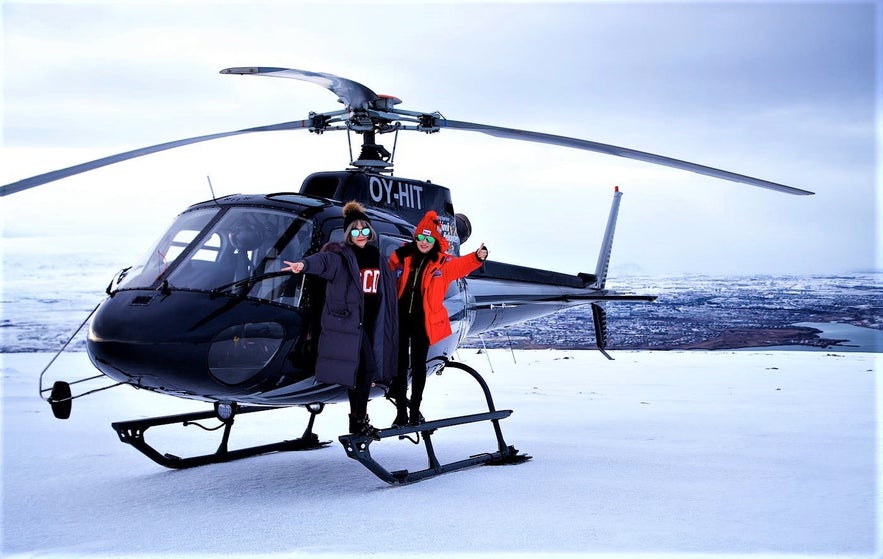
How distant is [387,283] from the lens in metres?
5.14

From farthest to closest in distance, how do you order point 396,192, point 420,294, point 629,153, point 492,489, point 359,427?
point 396,192 → point 629,153 → point 420,294 → point 492,489 → point 359,427

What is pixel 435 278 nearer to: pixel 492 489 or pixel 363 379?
pixel 363 379

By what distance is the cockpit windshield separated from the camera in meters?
4.71

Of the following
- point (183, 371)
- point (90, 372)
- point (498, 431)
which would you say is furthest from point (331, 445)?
point (90, 372)

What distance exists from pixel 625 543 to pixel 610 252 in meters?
6.13

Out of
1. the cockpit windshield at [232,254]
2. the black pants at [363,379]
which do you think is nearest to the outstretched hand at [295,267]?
the cockpit windshield at [232,254]

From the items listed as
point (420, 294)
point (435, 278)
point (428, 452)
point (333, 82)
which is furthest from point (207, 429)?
point (333, 82)

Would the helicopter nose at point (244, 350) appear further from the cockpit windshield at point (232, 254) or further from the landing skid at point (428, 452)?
the landing skid at point (428, 452)

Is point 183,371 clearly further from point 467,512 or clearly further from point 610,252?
point 610,252

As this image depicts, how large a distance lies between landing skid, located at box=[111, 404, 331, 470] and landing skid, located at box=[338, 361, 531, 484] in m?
0.62

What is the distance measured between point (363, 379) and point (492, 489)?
3.58ft

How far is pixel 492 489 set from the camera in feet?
17.2

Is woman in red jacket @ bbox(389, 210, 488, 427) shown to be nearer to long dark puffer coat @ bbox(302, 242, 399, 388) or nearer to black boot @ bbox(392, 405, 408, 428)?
black boot @ bbox(392, 405, 408, 428)

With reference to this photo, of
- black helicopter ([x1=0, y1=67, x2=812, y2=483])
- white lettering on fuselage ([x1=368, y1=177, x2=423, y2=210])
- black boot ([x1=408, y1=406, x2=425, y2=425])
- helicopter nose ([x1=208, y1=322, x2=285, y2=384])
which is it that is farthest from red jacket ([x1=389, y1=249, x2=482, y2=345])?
helicopter nose ([x1=208, y1=322, x2=285, y2=384])
